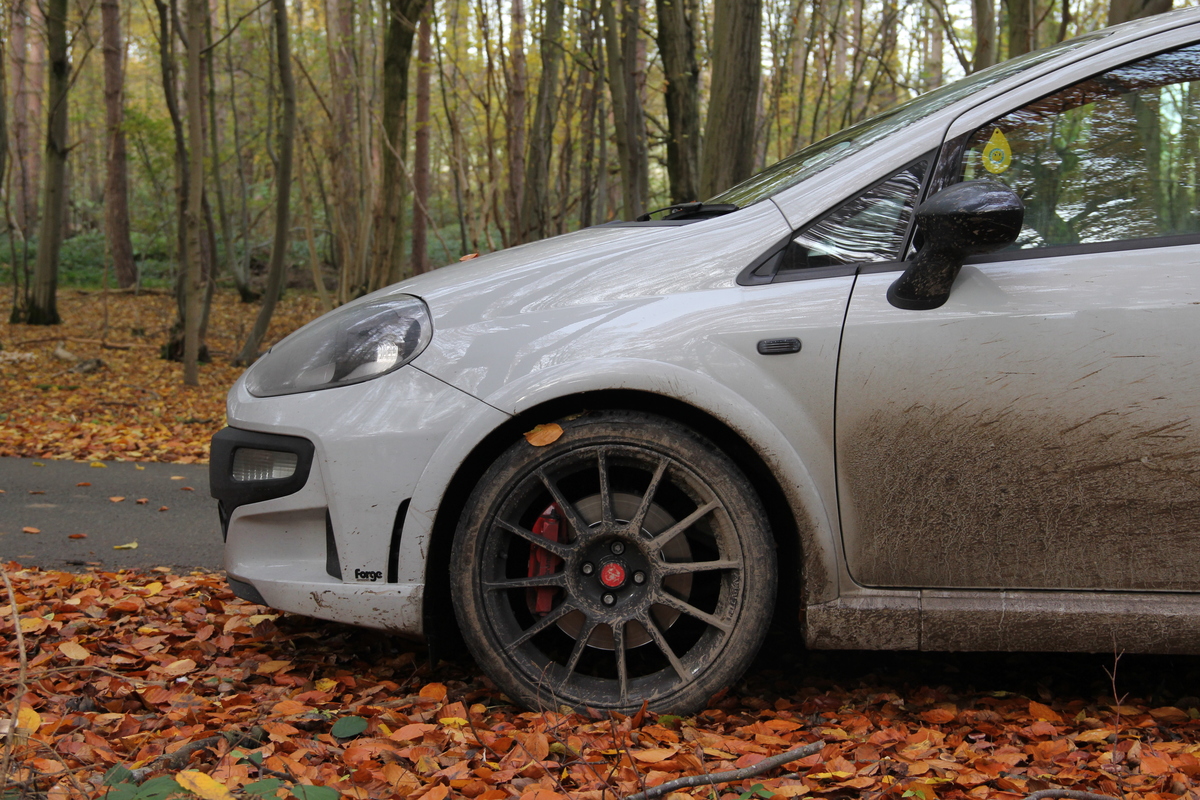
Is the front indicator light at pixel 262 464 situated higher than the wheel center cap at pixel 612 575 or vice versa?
the front indicator light at pixel 262 464

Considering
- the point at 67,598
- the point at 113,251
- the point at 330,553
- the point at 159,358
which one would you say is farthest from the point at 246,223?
the point at 330,553

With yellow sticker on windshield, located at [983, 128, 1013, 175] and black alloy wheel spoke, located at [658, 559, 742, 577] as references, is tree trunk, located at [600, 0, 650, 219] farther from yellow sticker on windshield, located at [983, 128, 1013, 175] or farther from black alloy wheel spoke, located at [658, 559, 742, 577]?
black alloy wheel spoke, located at [658, 559, 742, 577]

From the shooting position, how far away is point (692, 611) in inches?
97.0

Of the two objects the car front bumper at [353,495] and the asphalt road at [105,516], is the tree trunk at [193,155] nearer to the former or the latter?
the asphalt road at [105,516]

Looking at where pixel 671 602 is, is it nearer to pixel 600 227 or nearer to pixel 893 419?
pixel 893 419

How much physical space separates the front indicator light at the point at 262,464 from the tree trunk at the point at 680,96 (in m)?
7.25

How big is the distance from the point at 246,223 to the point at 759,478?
63.9 feet

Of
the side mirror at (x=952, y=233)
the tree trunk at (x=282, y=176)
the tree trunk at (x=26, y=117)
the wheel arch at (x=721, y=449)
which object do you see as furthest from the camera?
the tree trunk at (x=26, y=117)

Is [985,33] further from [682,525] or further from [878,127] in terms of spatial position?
[682,525]

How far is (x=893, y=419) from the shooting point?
2.36 metres

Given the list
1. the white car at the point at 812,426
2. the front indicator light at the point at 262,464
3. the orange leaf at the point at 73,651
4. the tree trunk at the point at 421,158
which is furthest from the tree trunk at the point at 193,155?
the tree trunk at the point at 421,158

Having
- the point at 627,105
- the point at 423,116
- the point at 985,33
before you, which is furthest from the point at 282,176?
the point at 985,33

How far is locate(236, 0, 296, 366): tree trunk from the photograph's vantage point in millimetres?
11586

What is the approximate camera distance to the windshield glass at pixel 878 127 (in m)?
2.68
